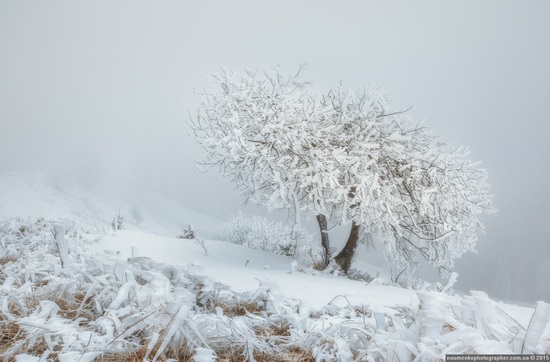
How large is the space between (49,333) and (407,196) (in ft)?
37.5

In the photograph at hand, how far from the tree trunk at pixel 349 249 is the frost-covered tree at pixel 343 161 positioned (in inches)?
1.3

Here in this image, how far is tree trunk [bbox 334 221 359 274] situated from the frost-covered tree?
34 mm

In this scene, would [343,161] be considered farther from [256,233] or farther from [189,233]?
[256,233]

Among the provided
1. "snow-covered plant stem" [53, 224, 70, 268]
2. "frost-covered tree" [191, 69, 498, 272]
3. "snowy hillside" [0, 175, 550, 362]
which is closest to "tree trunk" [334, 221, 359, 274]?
"frost-covered tree" [191, 69, 498, 272]

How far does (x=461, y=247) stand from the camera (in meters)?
13.6

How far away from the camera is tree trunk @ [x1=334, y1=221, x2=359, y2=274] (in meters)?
12.4

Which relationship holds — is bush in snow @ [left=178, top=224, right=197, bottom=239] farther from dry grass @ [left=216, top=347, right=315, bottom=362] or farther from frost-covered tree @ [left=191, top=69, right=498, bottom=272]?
dry grass @ [left=216, top=347, right=315, bottom=362]

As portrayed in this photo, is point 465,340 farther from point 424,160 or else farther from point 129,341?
point 424,160

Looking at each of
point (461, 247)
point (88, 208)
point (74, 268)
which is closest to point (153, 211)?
point (88, 208)

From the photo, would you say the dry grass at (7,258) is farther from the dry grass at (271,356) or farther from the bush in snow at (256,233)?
the bush in snow at (256,233)

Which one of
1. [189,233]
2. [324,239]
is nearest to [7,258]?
[324,239]

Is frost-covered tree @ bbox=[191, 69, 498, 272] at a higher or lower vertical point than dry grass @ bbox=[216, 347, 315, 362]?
higher

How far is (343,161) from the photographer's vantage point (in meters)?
10.2

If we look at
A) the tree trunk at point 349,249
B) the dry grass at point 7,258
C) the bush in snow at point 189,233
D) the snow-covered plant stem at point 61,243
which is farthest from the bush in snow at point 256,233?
the snow-covered plant stem at point 61,243
